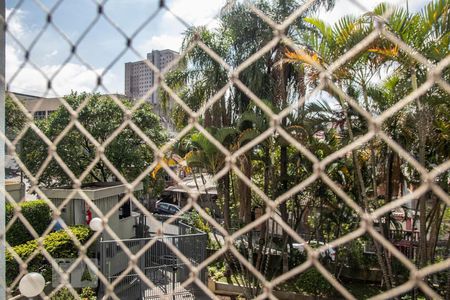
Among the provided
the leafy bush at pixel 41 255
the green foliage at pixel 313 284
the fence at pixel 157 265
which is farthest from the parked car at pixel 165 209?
the green foliage at pixel 313 284

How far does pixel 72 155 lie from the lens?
884cm

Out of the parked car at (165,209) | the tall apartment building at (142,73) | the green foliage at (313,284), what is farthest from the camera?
the parked car at (165,209)

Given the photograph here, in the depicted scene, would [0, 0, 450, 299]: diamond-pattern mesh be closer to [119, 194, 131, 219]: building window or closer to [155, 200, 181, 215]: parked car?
[119, 194, 131, 219]: building window

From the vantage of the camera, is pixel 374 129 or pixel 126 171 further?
pixel 126 171

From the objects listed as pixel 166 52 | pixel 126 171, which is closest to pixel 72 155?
pixel 126 171

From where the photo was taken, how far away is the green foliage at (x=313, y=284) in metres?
6.09

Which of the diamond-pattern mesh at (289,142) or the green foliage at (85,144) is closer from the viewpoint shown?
the diamond-pattern mesh at (289,142)

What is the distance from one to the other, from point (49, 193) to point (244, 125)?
4137mm

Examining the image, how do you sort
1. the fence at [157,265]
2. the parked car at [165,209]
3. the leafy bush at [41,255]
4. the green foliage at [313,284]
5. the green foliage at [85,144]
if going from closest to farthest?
1. the leafy bush at [41,255]
2. the fence at [157,265]
3. the green foliage at [313,284]
4. the green foliage at [85,144]
5. the parked car at [165,209]

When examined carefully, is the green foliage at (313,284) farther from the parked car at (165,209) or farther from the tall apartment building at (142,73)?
the parked car at (165,209)

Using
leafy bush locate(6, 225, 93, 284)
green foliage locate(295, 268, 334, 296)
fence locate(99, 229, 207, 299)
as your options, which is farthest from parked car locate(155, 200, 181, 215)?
green foliage locate(295, 268, 334, 296)

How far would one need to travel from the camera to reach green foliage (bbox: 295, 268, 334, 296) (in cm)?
609

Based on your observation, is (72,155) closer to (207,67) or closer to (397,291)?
(207,67)

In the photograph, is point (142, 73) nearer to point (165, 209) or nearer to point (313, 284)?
point (313, 284)
